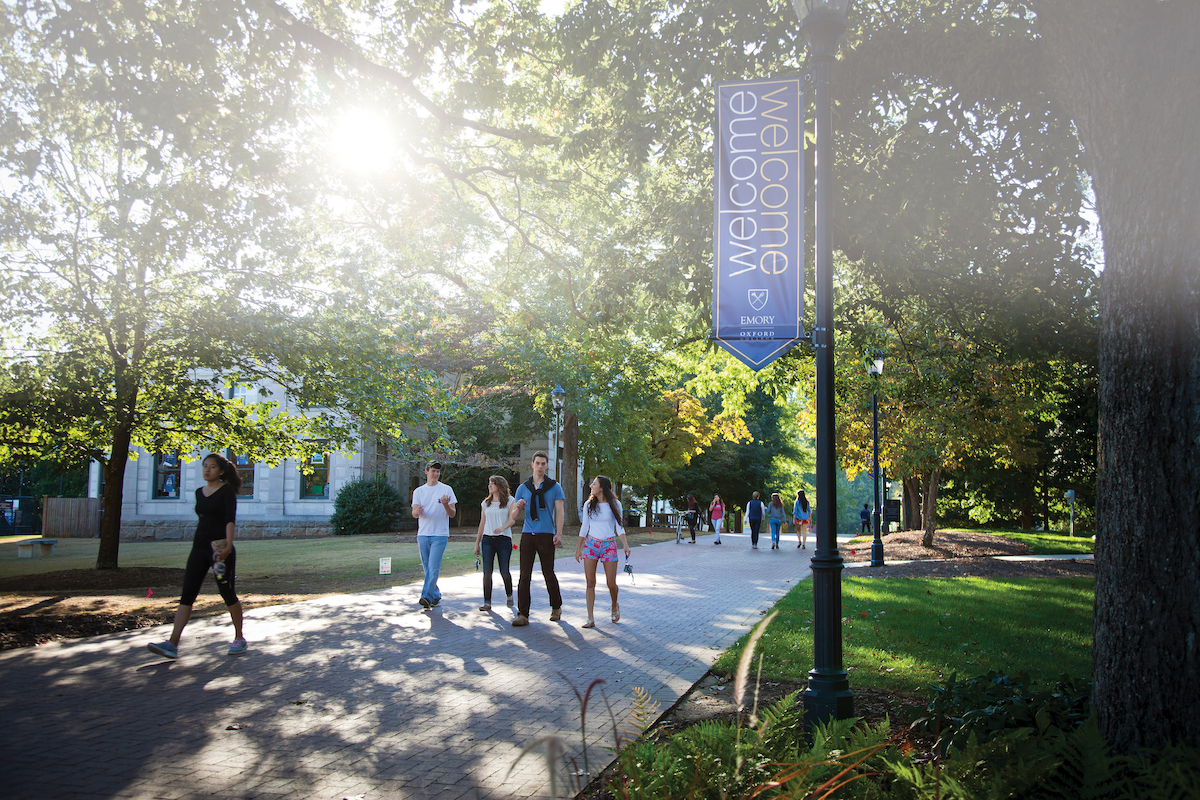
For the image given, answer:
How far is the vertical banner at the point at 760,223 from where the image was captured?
612 centimetres

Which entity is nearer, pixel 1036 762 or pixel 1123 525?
pixel 1036 762

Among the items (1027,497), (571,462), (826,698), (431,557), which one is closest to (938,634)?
(826,698)

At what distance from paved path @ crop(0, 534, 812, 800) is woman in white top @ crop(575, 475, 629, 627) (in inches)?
21.1

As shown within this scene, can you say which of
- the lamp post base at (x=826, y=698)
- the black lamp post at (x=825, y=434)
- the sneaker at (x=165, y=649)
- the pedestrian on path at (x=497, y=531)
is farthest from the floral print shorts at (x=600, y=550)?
the lamp post base at (x=826, y=698)

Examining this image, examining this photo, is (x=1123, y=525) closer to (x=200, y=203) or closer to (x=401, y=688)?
(x=401, y=688)

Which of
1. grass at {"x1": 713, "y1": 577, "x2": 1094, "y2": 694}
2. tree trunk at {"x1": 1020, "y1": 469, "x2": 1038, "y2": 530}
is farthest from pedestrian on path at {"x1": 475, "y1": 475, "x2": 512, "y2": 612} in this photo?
tree trunk at {"x1": 1020, "y1": 469, "x2": 1038, "y2": 530}

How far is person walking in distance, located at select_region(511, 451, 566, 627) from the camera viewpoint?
373 inches

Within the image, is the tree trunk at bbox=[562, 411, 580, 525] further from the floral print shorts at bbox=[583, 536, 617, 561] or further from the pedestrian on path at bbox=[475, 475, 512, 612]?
the floral print shorts at bbox=[583, 536, 617, 561]

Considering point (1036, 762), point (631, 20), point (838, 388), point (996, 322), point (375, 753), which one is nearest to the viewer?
point (1036, 762)

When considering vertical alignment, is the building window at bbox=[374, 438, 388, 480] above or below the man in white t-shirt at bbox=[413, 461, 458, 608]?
above

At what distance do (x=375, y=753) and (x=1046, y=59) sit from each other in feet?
19.6

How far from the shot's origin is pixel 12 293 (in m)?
13.2

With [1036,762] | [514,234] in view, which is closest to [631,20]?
[514,234]

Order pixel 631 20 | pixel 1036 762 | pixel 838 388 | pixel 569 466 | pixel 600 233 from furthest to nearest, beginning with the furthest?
1. pixel 569 466
2. pixel 838 388
3. pixel 600 233
4. pixel 631 20
5. pixel 1036 762
